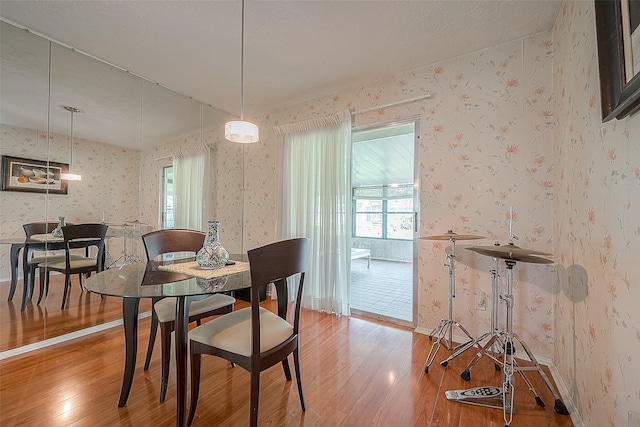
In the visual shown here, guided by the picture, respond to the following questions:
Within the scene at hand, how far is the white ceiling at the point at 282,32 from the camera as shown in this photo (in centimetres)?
175

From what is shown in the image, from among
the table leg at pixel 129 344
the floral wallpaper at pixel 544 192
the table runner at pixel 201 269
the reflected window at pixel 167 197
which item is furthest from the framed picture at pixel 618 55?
the reflected window at pixel 167 197

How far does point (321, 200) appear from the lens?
117 inches

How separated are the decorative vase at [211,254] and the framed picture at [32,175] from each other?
164cm

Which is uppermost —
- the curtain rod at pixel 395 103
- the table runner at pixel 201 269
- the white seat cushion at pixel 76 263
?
the curtain rod at pixel 395 103

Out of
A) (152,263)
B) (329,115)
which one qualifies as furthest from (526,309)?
(152,263)

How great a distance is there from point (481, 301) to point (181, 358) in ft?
7.03

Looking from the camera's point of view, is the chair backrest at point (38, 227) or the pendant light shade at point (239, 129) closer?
the pendant light shade at point (239, 129)

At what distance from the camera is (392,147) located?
424 cm

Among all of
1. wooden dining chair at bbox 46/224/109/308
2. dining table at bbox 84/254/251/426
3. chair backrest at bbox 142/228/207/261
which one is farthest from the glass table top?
wooden dining chair at bbox 46/224/109/308

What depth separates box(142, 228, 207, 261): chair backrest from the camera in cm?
186

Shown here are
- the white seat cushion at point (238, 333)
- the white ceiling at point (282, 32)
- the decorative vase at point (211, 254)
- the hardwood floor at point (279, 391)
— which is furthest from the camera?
the white ceiling at point (282, 32)

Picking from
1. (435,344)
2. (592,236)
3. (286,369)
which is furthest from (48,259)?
(592,236)

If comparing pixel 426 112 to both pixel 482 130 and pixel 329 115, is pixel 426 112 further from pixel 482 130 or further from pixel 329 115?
pixel 329 115

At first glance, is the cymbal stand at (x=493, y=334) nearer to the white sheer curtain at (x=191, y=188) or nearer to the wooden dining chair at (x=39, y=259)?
the white sheer curtain at (x=191, y=188)
